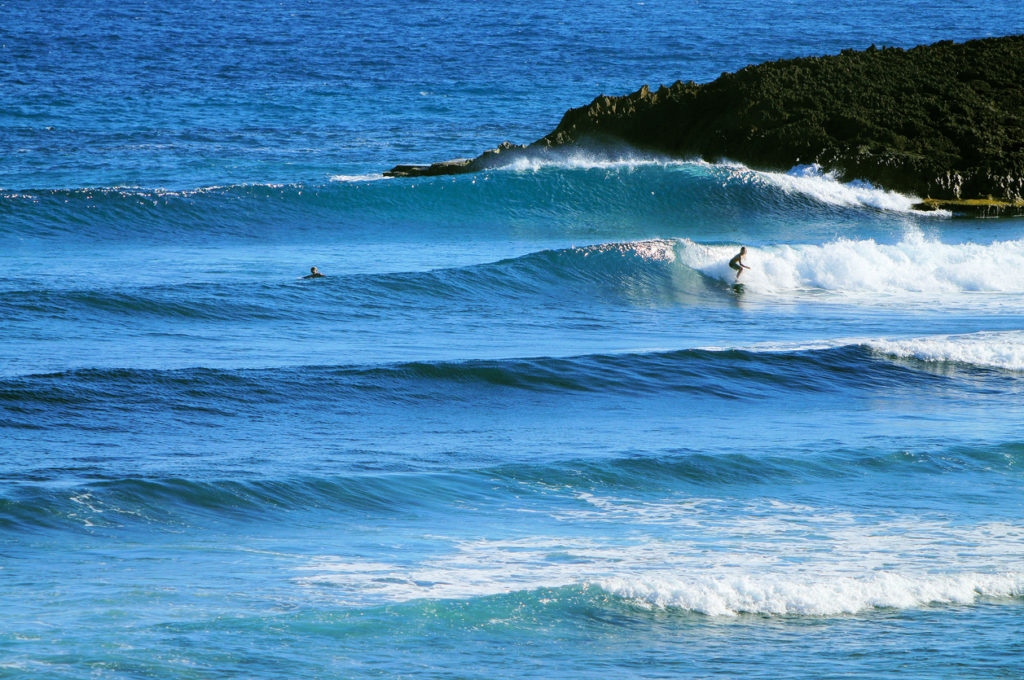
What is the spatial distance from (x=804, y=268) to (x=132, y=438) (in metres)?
12.2

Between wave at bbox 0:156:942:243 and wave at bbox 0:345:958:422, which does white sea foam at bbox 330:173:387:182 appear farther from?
wave at bbox 0:345:958:422

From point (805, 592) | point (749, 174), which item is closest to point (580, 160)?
point (749, 174)

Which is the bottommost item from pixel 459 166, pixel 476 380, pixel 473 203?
pixel 476 380

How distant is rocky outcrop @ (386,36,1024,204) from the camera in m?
25.1

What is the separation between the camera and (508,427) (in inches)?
403

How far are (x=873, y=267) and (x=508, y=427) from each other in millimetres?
10067

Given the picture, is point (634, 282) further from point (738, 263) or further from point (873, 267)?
point (873, 267)

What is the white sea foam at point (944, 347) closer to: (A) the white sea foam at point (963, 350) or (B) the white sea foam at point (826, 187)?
(A) the white sea foam at point (963, 350)

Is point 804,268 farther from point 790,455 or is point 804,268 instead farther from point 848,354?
point 790,455

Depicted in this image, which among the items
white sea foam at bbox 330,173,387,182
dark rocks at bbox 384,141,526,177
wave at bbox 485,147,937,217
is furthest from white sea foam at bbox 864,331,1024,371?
white sea foam at bbox 330,173,387,182

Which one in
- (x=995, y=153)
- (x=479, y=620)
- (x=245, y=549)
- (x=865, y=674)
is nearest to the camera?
(x=865, y=674)

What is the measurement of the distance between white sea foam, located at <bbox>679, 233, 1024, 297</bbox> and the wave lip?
A: 11.5 m

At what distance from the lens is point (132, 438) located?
929cm

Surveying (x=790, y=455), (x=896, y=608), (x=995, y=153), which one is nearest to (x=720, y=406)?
(x=790, y=455)
